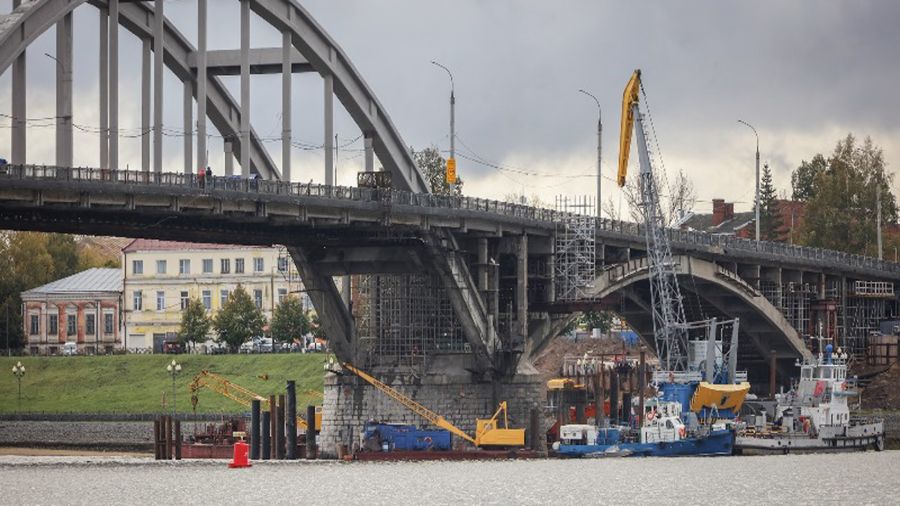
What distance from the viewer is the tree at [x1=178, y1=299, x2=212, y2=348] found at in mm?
186250

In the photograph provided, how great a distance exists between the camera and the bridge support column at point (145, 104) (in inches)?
4326

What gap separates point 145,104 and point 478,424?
81.8 feet

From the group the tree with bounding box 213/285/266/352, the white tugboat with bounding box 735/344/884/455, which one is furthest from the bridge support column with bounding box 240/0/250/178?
the tree with bounding box 213/285/266/352

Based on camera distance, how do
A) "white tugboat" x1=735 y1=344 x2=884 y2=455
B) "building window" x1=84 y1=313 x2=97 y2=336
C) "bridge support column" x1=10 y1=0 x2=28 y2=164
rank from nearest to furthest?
"bridge support column" x1=10 y1=0 x2=28 y2=164, "white tugboat" x1=735 y1=344 x2=884 y2=455, "building window" x1=84 y1=313 x2=97 y2=336

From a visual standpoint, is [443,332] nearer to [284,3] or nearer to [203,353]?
[284,3]

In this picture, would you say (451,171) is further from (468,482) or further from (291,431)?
(468,482)

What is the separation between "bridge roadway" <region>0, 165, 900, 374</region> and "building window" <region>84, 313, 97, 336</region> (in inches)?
2363

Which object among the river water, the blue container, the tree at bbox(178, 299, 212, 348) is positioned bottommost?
the river water

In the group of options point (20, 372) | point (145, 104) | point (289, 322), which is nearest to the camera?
point (145, 104)

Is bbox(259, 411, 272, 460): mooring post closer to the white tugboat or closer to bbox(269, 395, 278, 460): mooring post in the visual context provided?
bbox(269, 395, 278, 460): mooring post

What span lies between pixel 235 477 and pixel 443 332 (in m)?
31.7

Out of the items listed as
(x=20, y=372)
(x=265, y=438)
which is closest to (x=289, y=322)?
(x=20, y=372)

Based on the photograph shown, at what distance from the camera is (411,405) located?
125 metres

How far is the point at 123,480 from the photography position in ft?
311
